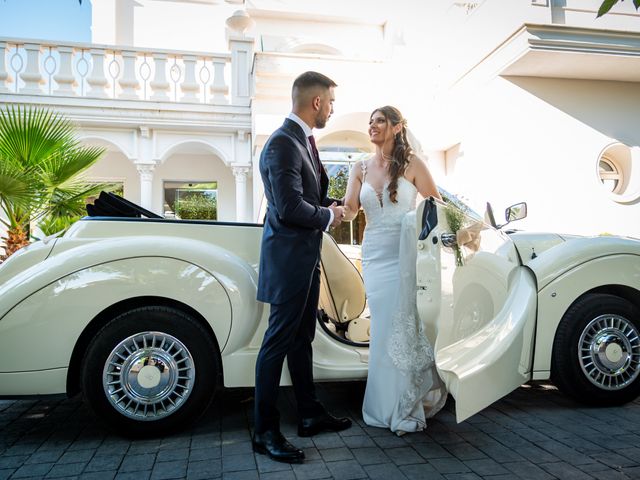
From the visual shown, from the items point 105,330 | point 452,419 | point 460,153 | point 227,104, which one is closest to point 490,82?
point 460,153

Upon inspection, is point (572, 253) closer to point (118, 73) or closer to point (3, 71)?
point (118, 73)

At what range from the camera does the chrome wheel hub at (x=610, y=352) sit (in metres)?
3.24

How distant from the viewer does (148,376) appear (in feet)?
8.83

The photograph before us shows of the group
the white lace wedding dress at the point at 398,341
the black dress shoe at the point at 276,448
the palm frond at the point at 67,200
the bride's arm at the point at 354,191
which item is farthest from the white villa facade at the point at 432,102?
the black dress shoe at the point at 276,448

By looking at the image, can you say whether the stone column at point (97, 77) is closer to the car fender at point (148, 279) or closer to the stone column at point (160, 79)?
the stone column at point (160, 79)

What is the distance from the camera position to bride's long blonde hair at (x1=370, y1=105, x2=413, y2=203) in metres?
3.19

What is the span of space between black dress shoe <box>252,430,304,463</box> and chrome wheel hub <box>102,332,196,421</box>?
493mm

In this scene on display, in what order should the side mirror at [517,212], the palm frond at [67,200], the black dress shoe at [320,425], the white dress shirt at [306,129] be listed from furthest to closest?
the palm frond at [67,200] → the side mirror at [517,212] → the black dress shoe at [320,425] → the white dress shirt at [306,129]

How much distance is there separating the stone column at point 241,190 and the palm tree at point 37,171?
4710mm

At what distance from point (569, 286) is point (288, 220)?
1969 millimetres

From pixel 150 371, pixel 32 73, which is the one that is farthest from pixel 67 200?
pixel 32 73

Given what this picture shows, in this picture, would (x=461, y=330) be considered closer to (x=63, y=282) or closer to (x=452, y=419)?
(x=452, y=419)

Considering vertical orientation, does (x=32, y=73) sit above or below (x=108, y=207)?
above

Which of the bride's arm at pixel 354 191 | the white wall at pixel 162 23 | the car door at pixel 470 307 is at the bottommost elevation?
the car door at pixel 470 307
